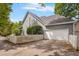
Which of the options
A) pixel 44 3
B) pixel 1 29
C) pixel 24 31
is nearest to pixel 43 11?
pixel 44 3

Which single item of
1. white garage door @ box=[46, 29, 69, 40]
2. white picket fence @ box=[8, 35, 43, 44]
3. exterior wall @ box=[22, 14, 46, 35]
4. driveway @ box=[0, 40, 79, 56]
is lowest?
driveway @ box=[0, 40, 79, 56]

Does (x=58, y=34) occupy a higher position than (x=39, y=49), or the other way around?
(x=58, y=34)

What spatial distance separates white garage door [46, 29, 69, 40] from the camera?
11.0ft

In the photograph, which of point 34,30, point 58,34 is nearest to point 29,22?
point 34,30

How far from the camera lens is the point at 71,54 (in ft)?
10.9

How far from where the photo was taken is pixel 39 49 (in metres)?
3.36

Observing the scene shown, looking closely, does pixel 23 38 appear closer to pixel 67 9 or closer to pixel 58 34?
pixel 58 34

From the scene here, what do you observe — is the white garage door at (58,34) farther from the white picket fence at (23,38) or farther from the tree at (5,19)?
the tree at (5,19)

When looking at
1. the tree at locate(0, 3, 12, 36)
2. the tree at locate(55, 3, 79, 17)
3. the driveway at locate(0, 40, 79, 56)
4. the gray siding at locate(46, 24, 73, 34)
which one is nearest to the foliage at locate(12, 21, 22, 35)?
the tree at locate(0, 3, 12, 36)

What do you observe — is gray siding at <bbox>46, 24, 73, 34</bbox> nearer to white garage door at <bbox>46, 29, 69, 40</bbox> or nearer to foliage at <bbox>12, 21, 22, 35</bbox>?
white garage door at <bbox>46, 29, 69, 40</bbox>

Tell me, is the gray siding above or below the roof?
below

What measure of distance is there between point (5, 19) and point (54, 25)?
775 millimetres

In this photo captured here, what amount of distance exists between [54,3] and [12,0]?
658 mm

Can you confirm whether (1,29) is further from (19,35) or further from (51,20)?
(51,20)
